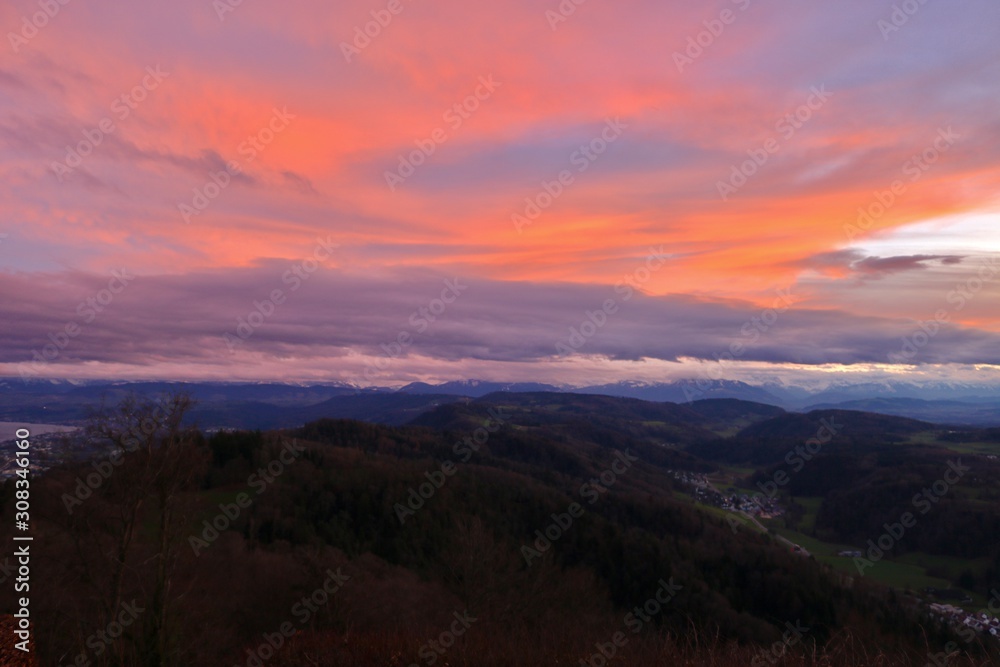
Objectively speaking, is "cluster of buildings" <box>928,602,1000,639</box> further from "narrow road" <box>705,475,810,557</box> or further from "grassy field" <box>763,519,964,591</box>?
"narrow road" <box>705,475,810,557</box>

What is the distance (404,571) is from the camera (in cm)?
5575

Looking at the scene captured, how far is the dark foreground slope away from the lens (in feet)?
38.2

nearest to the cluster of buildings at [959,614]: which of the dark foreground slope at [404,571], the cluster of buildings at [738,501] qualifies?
the dark foreground slope at [404,571]

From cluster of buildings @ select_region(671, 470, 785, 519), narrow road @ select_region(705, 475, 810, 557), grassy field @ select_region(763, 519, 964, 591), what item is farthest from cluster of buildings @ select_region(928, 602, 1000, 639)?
cluster of buildings @ select_region(671, 470, 785, 519)

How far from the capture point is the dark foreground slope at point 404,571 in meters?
11.6

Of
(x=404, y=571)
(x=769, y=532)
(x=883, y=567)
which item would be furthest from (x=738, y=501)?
(x=404, y=571)

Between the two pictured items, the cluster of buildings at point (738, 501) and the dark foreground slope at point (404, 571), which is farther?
the cluster of buildings at point (738, 501)

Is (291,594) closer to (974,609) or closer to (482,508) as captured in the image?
(482,508)

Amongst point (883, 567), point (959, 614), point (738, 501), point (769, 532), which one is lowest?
point (883, 567)

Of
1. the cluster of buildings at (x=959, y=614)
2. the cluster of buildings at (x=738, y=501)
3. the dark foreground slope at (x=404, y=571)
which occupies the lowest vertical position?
the cluster of buildings at (x=738, y=501)

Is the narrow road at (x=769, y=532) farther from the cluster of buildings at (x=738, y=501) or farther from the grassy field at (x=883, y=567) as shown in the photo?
the cluster of buildings at (x=738, y=501)

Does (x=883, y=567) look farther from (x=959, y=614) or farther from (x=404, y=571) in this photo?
(x=404, y=571)

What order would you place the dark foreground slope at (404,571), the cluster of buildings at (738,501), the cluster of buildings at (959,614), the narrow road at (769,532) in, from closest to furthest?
the dark foreground slope at (404,571), the cluster of buildings at (959,614), the narrow road at (769,532), the cluster of buildings at (738,501)

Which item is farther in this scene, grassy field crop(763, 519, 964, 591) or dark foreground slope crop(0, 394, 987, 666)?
grassy field crop(763, 519, 964, 591)
